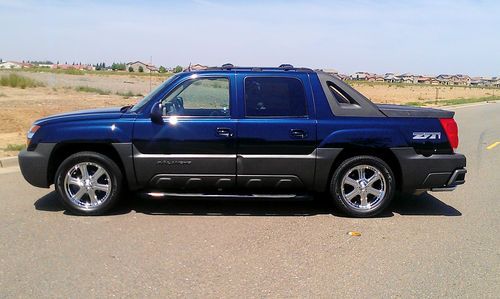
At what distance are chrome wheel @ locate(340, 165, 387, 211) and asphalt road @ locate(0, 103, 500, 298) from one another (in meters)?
0.22

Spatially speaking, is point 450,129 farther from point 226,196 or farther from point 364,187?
point 226,196

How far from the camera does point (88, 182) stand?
5754 millimetres

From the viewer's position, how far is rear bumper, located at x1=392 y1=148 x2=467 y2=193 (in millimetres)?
5762

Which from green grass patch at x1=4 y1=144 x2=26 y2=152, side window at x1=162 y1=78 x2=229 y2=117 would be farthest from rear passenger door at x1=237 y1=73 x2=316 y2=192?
green grass patch at x1=4 y1=144 x2=26 y2=152

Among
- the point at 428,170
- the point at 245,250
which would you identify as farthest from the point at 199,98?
the point at 428,170

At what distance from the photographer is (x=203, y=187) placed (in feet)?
19.0

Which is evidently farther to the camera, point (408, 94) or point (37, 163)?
point (408, 94)

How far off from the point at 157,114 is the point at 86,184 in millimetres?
1245

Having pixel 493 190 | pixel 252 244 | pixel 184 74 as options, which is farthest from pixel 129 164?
pixel 493 190

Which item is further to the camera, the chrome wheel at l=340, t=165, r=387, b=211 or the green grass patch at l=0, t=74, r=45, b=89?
the green grass patch at l=0, t=74, r=45, b=89

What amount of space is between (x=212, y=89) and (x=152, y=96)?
2.45 feet

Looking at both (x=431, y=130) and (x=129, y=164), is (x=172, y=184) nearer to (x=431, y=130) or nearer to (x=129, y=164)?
(x=129, y=164)

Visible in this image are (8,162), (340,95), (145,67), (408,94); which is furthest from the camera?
(145,67)

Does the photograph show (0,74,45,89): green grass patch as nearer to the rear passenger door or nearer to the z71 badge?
the rear passenger door
